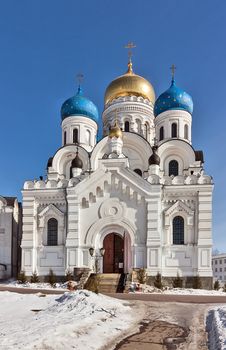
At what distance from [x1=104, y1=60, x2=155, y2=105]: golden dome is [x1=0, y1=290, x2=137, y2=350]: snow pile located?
844 inches

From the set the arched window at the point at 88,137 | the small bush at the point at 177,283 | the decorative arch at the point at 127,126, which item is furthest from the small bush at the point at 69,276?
the decorative arch at the point at 127,126

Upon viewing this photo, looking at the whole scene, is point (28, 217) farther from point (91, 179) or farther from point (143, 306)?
point (143, 306)

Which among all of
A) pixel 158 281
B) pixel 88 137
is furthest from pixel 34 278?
pixel 88 137

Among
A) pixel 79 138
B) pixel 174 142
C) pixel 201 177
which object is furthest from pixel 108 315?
pixel 79 138

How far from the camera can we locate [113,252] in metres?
25.2

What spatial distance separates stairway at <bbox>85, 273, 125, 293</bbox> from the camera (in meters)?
20.9

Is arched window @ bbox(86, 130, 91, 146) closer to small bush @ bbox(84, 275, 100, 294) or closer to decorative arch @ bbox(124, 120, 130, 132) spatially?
decorative arch @ bbox(124, 120, 130, 132)

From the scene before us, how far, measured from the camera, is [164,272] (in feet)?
79.3

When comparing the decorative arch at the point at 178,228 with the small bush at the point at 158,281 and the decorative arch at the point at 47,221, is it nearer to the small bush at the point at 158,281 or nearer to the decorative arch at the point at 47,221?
the small bush at the point at 158,281

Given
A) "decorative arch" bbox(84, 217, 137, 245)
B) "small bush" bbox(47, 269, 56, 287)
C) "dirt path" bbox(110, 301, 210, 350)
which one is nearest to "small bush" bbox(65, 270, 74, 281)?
"small bush" bbox(47, 269, 56, 287)

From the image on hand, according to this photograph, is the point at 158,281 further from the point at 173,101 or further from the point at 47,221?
the point at 173,101

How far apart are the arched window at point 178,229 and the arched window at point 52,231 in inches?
272

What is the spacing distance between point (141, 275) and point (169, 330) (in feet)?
40.9

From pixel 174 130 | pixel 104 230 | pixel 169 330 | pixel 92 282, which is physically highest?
pixel 174 130
